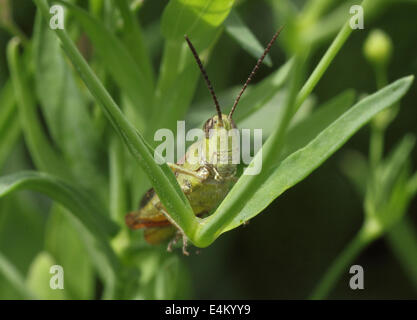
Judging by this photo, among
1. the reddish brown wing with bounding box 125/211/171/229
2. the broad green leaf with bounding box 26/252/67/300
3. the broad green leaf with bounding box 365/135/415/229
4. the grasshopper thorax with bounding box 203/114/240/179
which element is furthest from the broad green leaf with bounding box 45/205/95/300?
the broad green leaf with bounding box 365/135/415/229

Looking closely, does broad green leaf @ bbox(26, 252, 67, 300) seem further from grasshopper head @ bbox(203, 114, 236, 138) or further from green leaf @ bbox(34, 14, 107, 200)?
grasshopper head @ bbox(203, 114, 236, 138)

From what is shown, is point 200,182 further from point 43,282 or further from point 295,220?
point 295,220

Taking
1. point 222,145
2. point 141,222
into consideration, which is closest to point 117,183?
point 141,222

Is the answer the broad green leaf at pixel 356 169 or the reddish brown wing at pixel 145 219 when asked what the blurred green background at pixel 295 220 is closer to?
the broad green leaf at pixel 356 169

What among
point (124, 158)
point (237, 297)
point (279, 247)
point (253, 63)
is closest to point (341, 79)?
point (253, 63)

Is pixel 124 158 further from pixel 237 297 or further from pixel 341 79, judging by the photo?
pixel 341 79

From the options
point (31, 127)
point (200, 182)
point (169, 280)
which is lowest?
point (169, 280)
